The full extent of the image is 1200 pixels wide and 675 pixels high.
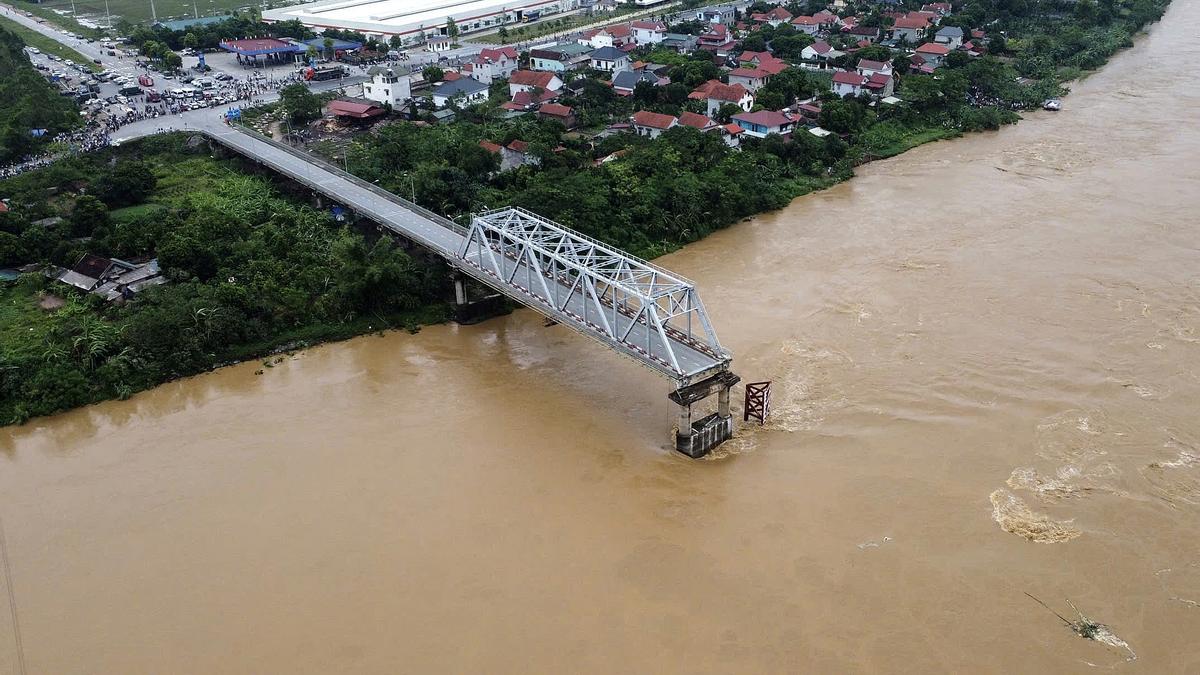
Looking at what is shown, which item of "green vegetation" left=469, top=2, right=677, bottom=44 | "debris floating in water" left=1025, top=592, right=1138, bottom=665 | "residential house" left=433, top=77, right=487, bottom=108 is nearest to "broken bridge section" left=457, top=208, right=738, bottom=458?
"debris floating in water" left=1025, top=592, right=1138, bottom=665

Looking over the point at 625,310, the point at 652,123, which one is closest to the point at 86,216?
the point at 625,310

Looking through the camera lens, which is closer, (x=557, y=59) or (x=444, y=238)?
(x=444, y=238)

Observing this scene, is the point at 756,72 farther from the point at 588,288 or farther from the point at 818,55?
the point at 588,288

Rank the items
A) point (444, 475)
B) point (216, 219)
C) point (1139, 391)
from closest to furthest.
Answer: point (444, 475)
point (1139, 391)
point (216, 219)

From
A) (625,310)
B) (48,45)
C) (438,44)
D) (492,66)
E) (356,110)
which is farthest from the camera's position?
(48,45)

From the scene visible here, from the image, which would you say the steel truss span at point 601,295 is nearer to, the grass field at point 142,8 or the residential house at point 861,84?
the residential house at point 861,84

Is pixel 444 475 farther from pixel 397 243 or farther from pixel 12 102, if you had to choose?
pixel 12 102

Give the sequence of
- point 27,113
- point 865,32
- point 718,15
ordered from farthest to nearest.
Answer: point 718,15, point 865,32, point 27,113

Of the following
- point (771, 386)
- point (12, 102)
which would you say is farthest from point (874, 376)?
point (12, 102)

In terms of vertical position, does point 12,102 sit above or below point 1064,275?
above
